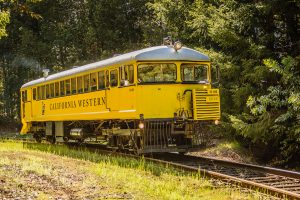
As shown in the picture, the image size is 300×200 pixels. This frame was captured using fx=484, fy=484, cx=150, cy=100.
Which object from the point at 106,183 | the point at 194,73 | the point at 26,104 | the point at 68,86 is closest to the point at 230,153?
the point at 194,73

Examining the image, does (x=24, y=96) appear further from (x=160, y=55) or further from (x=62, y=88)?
(x=160, y=55)

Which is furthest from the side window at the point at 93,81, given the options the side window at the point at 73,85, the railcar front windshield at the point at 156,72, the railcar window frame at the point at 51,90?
the railcar window frame at the point at 51,90

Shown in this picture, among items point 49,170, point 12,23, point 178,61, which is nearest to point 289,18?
point 178,61

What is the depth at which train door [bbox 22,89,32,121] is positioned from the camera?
2471 centimetres

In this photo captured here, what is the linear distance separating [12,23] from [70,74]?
27.4m

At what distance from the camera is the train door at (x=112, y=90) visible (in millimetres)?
14992

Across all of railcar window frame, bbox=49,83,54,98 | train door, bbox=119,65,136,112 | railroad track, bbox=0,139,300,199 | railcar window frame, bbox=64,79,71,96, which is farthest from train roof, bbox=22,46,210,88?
railcar window frame, bbox=49,83,54,98

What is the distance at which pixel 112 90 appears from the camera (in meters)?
15.2

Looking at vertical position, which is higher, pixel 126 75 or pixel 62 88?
pixel 126 75

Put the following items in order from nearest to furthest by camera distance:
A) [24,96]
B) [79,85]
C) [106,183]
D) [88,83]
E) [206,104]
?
1. [106,183]
2. [206,104]
3. [88,83]
4. [79,85]
5. [24,96]

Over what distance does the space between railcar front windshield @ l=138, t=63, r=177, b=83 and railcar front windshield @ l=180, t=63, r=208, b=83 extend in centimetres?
34

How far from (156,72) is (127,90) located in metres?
1.02

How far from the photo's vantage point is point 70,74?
1877 centimetres

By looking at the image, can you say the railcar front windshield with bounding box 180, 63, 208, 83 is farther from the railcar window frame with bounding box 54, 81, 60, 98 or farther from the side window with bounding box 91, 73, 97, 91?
the railcar window frame with bounding box 54, 81, 60, 98
